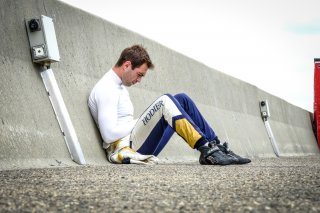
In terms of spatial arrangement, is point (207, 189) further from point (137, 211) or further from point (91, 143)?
point (91, 143)

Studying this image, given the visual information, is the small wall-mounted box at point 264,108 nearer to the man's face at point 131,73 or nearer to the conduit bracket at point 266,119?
the conduit bracket at point 266,119

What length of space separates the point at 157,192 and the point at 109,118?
2.76 meters

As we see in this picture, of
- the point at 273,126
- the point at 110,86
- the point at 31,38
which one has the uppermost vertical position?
the point at 31,38

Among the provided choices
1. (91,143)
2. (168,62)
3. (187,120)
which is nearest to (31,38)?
(91,143)

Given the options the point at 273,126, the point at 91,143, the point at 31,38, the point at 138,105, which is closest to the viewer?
the point at 31,38

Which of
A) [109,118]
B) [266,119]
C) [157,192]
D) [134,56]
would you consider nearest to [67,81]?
[109,118]

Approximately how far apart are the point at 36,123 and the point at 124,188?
6.75 ft

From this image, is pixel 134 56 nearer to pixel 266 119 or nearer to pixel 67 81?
pixel 67 81

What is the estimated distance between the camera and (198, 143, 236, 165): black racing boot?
4.88 meters

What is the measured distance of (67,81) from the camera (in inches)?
→ 217

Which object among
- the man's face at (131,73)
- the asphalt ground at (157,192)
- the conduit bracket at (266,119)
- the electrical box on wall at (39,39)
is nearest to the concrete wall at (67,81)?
the electrical box on wall at (39,39)

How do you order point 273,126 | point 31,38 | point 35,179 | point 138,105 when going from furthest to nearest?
point 273,126, point 138,105, point 31,38, point 35,179

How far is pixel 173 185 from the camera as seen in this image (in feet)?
9.73

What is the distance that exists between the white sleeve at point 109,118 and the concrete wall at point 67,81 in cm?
20
